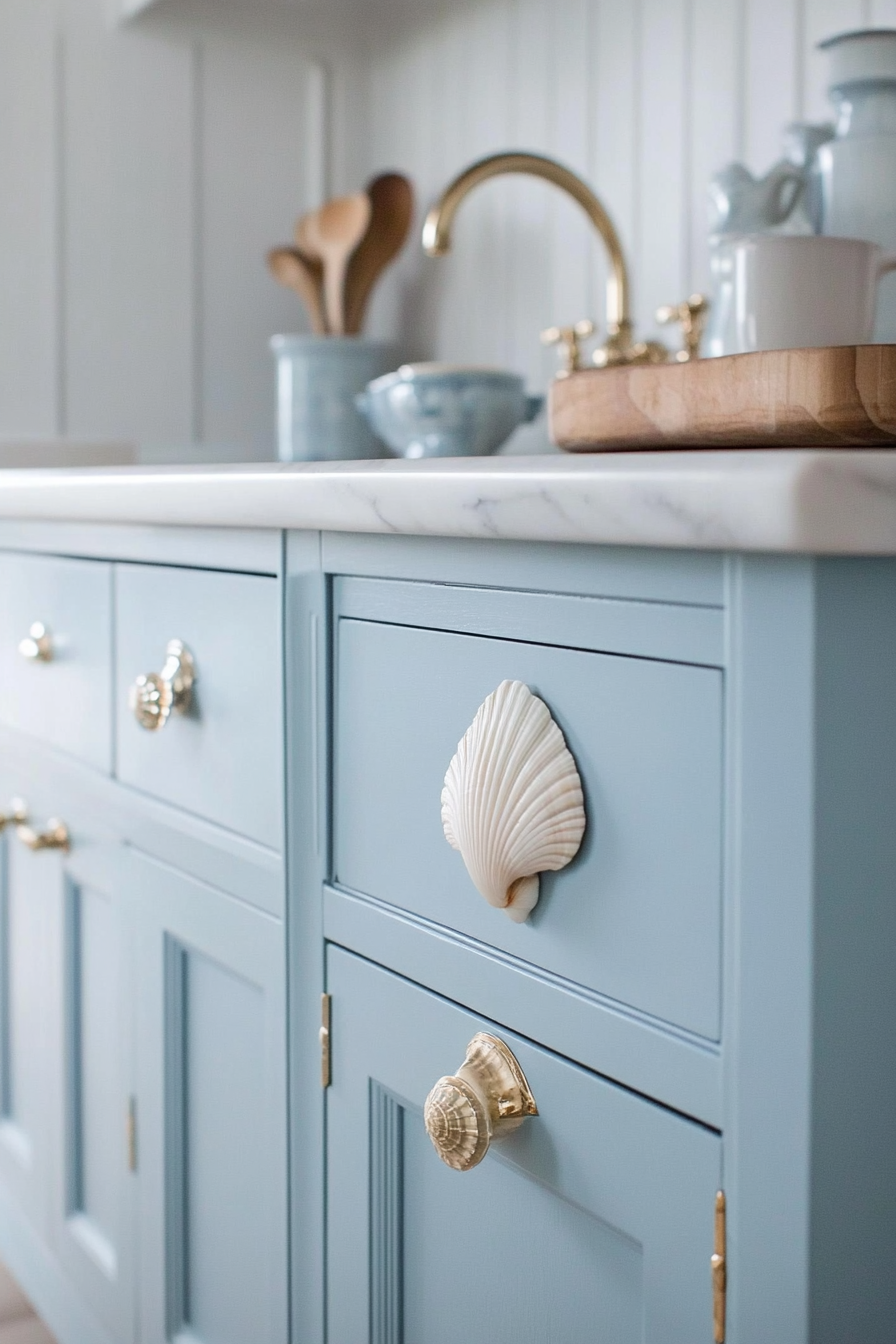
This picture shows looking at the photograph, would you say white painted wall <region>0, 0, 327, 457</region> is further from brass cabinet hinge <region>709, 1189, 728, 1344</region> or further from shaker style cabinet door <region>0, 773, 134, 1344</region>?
brass cabinet hinge <region>709, 1189, 728, 1344</region>

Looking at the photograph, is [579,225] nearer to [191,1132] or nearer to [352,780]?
[352,780]

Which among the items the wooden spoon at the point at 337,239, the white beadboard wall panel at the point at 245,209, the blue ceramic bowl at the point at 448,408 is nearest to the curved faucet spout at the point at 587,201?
the blue ceramic bowl at the point at 448,408

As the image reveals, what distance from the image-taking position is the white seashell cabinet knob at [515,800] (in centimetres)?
51

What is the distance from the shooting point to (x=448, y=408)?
3.57 ft

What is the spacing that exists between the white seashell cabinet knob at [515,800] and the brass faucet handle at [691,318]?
0.61 m

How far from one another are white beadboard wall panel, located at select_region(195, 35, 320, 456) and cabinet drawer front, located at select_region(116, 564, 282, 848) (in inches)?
32.0

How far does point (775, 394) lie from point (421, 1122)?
15.2 inches

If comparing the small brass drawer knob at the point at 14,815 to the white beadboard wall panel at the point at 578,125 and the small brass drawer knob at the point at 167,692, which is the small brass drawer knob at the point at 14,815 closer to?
the small brass drawer knob at the point at 167,692

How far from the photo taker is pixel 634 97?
1.21 m

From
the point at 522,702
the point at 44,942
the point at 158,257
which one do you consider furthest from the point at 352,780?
the point at 158,257

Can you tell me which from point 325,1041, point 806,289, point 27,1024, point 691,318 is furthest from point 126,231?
point 325,1041

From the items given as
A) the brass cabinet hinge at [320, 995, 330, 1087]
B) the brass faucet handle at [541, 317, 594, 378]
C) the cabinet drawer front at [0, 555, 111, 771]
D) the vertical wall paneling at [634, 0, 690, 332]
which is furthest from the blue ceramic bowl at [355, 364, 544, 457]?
the brass cabinet hinge at [320, 995, 330, 1087]

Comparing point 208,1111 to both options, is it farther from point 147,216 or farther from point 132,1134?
point 147,216

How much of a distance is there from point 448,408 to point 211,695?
42 centimetres
